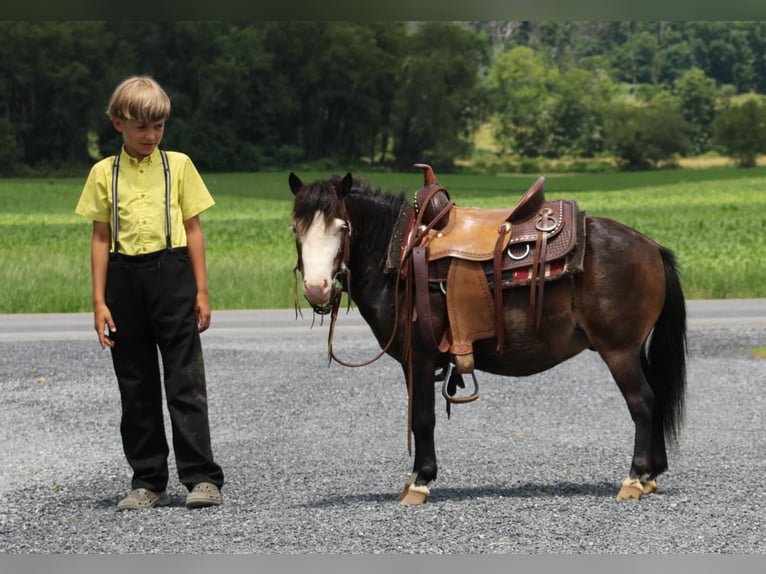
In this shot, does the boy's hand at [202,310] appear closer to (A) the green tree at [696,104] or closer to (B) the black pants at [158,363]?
(B) the black pants at [158,363]

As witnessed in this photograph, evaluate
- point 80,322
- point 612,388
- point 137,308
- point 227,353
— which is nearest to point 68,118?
point 80,322

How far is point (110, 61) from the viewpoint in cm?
2625

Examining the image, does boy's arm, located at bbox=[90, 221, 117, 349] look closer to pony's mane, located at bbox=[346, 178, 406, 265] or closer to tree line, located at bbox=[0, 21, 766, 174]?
pony's mane, located at bbox=[346, 178, 406, 265]

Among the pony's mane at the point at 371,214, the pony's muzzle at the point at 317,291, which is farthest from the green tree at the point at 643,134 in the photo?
the pony's muzzle at the point at 317,291

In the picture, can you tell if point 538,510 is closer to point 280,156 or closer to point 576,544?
point 576,544

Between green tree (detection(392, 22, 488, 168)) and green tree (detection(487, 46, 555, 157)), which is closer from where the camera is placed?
green tree (detection(392, 22, 488, 168))

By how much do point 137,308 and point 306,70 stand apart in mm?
22874

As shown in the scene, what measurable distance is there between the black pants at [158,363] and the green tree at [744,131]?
2418 centimetres

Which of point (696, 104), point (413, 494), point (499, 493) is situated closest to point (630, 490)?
point (499, 493)

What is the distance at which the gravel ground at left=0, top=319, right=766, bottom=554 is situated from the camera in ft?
18.7

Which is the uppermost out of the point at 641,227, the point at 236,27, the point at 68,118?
the point at 236,27

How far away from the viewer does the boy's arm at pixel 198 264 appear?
6246mm

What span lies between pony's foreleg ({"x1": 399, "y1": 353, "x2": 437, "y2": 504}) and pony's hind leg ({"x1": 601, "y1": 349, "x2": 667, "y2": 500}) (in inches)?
32.4

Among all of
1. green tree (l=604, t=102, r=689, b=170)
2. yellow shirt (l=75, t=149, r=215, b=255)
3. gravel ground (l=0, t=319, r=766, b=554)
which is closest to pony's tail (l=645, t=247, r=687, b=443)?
gravel ground (l=0, t=319, r=766, b=554)
